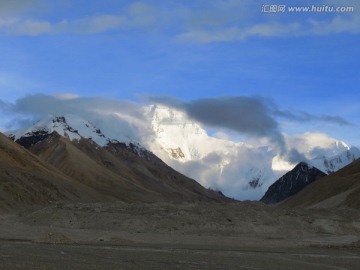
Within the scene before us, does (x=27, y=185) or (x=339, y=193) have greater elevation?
(x=339, y=193)

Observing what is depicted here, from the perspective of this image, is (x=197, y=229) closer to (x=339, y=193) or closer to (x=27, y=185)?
(x=27, y=185)

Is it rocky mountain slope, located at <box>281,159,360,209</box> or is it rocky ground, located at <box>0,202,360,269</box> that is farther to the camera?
rocky mountain slope, located at <box>281,159,360,209</box>

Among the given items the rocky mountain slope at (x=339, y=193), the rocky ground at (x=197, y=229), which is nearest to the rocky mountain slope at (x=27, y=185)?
the rocky ground at (x=197, y=229)

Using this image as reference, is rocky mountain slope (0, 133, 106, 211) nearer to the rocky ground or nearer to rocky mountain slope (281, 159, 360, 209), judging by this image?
the rocky ground

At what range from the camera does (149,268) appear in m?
32.4

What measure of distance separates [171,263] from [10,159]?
160 meters

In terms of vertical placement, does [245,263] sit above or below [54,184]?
below

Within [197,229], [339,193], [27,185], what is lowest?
[197,229]

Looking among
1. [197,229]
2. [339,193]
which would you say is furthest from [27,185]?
[197,229]

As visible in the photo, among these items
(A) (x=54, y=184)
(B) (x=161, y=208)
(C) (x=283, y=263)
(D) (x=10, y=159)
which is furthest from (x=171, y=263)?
(D) (x=10, y=159)

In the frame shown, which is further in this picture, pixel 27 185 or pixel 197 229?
pixel 27 185

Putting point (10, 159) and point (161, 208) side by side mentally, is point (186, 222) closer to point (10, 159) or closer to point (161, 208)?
point (161, 208)

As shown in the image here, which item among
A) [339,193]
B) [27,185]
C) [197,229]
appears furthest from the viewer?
[339,193]

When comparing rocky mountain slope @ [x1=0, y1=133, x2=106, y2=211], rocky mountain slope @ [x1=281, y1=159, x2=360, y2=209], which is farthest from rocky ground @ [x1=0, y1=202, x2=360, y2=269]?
rocky mountain slope @ [x1=0, y1=133, x2=106, y2=211]
